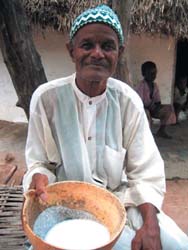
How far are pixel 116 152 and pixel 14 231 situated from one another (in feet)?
3.07

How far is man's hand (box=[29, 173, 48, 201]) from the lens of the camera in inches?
67.6

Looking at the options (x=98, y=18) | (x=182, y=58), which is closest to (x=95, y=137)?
(x=98, y=18)

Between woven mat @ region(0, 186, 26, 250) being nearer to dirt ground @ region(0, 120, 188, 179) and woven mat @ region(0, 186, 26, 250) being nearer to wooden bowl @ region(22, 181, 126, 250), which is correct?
wooden bowl @ region(22, 181, 126, 250)

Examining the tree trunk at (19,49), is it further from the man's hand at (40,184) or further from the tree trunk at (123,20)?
the man's hand at (40,184)

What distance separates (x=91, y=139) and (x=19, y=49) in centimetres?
137

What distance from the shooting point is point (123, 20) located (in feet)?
10.1

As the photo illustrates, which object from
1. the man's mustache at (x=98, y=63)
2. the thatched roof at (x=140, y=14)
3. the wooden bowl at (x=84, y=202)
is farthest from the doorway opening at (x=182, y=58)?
the wooden bowl at (x=84, y=202)

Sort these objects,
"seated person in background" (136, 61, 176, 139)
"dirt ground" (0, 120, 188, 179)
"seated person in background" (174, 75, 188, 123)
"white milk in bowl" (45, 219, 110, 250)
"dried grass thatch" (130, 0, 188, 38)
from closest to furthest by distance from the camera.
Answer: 1. "white milk in bowl" (45, 219, 110, 250)
2. "dirt ground" (0, 120, 188, 179)
3. "dried grass thatch" (130, 0, 188, 38)
4. "seated person in background" (136, 61, 176, 139)
5. "seated person in background" (174, 75, 188, 123)

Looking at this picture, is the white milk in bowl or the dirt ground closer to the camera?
the white milk in bowl

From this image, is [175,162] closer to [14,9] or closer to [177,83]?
[177,83]

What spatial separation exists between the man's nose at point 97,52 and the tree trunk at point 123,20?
A: 1293 mm

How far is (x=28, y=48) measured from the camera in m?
3.10

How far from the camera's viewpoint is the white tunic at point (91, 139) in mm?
1922

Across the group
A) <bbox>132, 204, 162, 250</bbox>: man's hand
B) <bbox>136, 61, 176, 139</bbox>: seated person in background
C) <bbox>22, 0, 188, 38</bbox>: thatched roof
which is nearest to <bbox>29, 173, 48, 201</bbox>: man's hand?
<bbox>132, 204, 162, 250</bbox>: man's hand
